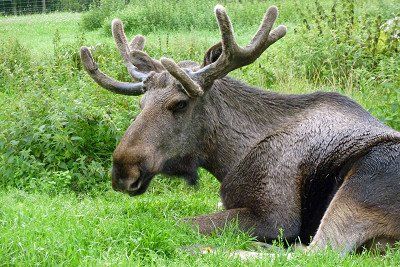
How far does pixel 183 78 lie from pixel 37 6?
33.7m

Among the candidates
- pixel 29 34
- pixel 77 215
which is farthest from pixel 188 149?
pixel 29 34

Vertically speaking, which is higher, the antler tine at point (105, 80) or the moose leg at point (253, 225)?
the antler tine at point (105, 80)

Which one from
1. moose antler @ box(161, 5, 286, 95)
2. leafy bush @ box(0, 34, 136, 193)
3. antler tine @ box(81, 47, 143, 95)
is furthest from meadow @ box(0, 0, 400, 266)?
moose antler @ box(161, 5, 286, 95)

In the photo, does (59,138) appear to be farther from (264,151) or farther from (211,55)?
(264,151)

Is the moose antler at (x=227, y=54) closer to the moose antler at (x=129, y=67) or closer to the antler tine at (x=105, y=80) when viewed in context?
the moose antler at (x=129, y=67)

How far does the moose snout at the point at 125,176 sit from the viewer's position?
21.8 feet

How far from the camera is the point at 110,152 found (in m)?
9.58

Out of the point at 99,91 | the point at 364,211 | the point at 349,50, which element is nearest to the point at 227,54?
the point at 364,211

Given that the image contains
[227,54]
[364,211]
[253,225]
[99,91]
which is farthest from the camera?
[99,91]

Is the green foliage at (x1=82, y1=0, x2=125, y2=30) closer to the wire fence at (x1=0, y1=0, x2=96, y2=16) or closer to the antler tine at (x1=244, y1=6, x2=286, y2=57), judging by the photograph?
the wire fence at (x1=0, y1=0, x2=96, y2=16)

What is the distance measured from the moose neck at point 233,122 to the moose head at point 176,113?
33mm

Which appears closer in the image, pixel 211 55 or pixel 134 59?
pixel 211 55

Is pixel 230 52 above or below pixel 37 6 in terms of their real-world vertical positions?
above

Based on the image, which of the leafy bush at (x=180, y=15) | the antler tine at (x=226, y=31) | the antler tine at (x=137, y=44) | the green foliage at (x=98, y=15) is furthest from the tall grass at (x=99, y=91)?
the green foliage at (x=98, y=15)
